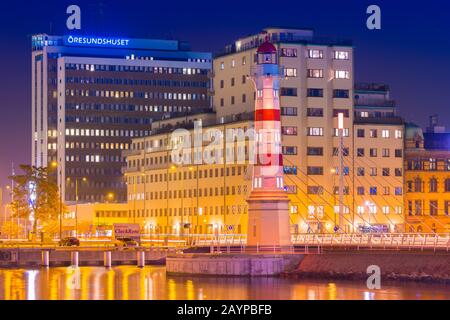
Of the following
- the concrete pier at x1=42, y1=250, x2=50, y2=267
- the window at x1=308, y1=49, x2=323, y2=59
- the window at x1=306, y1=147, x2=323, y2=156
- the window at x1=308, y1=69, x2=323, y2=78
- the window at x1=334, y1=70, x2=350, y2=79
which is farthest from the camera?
the window at x1=334, y1=70, x2=350, y2=79

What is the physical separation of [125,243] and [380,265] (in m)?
53.3

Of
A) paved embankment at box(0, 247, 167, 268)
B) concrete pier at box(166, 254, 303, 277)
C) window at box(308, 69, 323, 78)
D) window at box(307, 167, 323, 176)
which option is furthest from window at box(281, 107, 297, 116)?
concrete pier at box(166, 254, 303, 277)

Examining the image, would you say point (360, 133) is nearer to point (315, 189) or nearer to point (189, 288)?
point (315, 189)

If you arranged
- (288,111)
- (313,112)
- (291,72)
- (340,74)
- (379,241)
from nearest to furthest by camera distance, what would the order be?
(379,241) < (291,72) < (288,111) < (313,112) < (340,74)

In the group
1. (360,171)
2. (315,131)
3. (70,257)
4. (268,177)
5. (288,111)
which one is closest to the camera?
(268,177)

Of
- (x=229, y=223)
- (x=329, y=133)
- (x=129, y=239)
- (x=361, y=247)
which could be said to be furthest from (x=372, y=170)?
(x=361, y=247)

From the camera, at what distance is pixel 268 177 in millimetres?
127062

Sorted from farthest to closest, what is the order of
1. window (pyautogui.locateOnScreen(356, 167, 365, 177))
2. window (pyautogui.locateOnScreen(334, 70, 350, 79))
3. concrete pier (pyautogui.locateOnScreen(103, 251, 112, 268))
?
1. window (pyautogui.locateOnScreen(356, 167, 365, 177))
2. window (pyautogui.locateOnScreen(334, 70, 350, 79))
3. concrete pier (pyautogui.locateOnScreen(103, 251, 112, 268))

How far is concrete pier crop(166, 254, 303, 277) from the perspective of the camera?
12462cm

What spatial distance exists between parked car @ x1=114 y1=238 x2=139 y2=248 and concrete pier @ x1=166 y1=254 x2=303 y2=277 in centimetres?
3566

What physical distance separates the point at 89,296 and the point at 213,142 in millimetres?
92401

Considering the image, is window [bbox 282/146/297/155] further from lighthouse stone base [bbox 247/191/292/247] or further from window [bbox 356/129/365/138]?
lighthouse stone base [bbox 247/191/292/247]

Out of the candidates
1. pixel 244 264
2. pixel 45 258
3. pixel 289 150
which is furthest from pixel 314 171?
pixel 244 264
